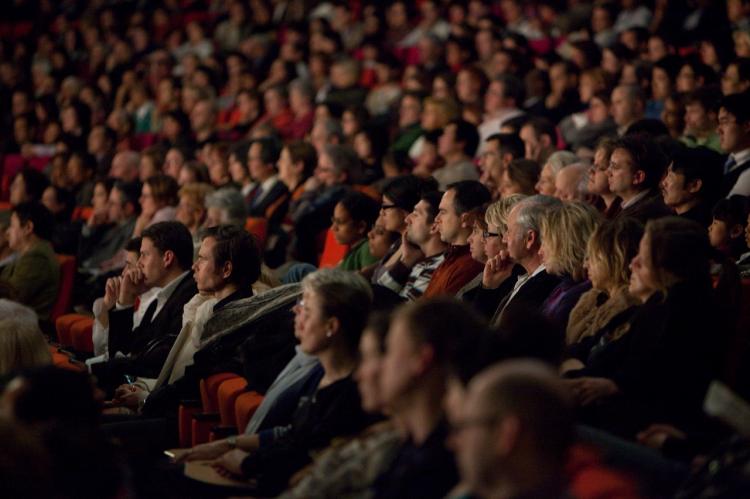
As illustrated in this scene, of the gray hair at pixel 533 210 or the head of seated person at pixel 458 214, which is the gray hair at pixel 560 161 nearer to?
the head of seated person at pixel 458 214

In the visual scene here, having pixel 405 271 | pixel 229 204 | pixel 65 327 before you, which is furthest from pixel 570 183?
pixel 65 327

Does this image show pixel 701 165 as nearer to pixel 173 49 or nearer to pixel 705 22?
pixel 705 22

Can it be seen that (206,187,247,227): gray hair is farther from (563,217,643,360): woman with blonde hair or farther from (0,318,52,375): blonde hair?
(563,217,643,360): woman with blonde hair

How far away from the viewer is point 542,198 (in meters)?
3.92

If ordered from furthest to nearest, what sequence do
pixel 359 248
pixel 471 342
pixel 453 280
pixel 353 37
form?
1. pixel 353 37
2. pixel 359 248
3. pixel 453 280
4. pixel 471 342

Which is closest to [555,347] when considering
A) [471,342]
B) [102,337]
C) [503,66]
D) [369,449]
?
[471,342]

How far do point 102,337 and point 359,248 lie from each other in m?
1.14

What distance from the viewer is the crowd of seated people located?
2381 mm

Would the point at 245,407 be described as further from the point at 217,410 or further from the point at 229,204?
the point at 229,204

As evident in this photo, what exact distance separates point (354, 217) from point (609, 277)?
2020 millimetres

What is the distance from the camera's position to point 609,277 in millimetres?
3342

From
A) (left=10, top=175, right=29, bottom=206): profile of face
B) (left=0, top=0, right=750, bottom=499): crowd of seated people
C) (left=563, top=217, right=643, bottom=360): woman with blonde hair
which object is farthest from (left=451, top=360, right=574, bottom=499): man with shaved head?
(left=10, top=175, right=29, bottom=206): profile of face

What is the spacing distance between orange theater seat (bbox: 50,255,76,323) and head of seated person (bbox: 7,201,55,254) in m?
0.16

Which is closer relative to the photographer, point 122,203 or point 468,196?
point 468,196
